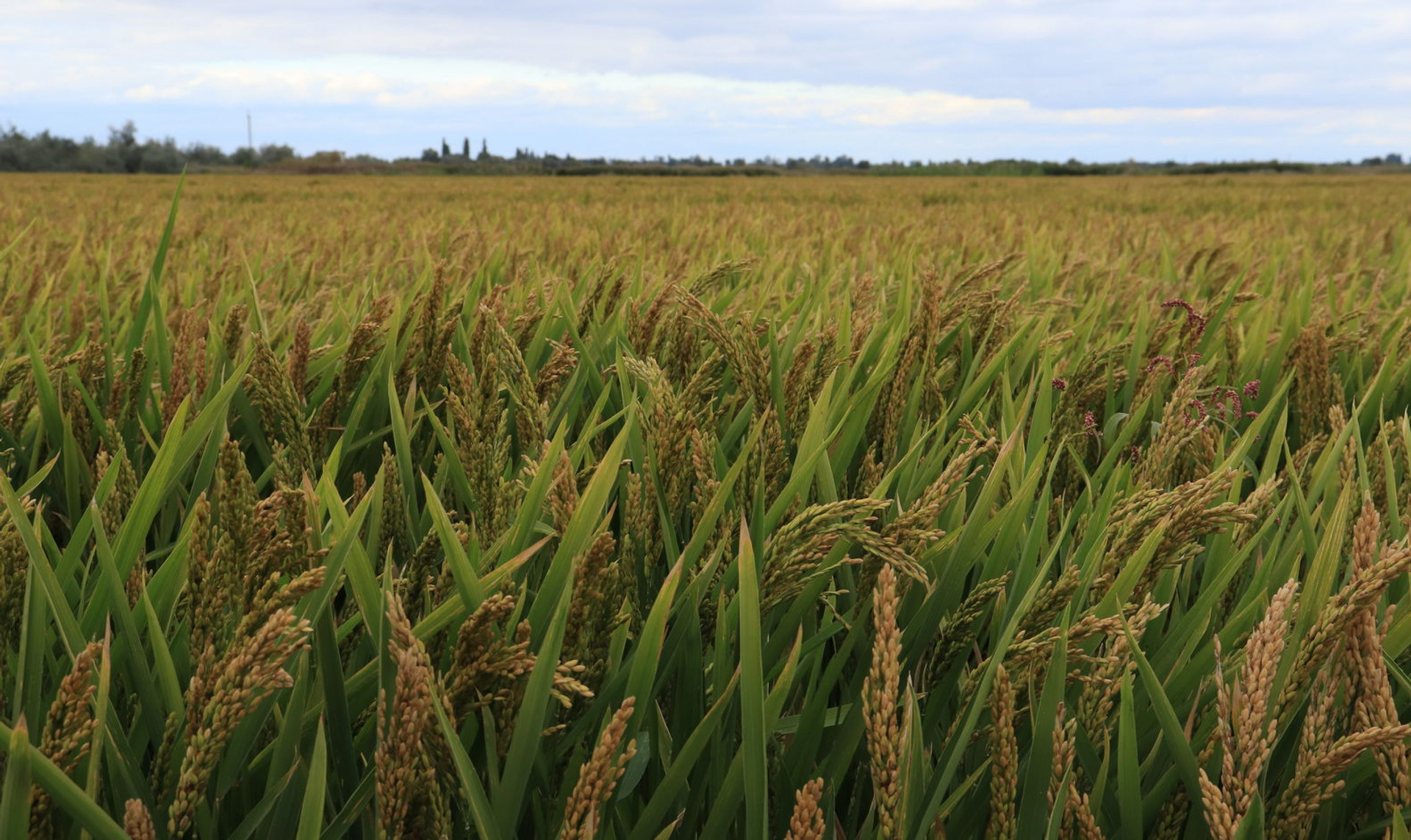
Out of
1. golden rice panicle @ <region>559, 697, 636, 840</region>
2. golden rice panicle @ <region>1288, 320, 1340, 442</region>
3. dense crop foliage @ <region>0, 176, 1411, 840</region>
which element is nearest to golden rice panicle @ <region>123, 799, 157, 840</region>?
dense crop foliage @ <region>0, 176, 1411, 840</region>

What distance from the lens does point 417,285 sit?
7.16 feet

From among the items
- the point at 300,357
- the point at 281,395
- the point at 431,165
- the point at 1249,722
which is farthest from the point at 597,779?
the point at 431,165

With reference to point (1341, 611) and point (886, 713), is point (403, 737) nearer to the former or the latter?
point (886, 713)

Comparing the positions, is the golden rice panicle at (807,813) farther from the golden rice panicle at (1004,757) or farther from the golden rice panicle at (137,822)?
the golden rice panicle at (137,822)

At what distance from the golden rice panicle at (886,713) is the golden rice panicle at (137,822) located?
41cm

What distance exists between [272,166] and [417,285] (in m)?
51.1

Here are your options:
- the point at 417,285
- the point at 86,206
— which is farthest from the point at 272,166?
the point at 417,285

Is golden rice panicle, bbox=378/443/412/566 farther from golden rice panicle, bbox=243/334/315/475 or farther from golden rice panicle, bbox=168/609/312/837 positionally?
golden rice panicle, bbox=168/609/312/837

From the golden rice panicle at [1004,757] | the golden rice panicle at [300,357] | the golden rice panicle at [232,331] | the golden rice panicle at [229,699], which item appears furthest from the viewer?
the golden rice panicle at [232,331]

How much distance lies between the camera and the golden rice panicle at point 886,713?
514 mm

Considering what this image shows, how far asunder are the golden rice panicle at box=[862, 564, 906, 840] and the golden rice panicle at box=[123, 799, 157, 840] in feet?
1.34

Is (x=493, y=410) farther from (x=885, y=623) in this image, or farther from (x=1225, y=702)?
(x=1225, y=702)

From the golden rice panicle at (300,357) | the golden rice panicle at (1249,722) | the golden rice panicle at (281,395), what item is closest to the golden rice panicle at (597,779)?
the golden rice panicle at (1249,722)

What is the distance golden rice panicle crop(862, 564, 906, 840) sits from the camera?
51 cm
